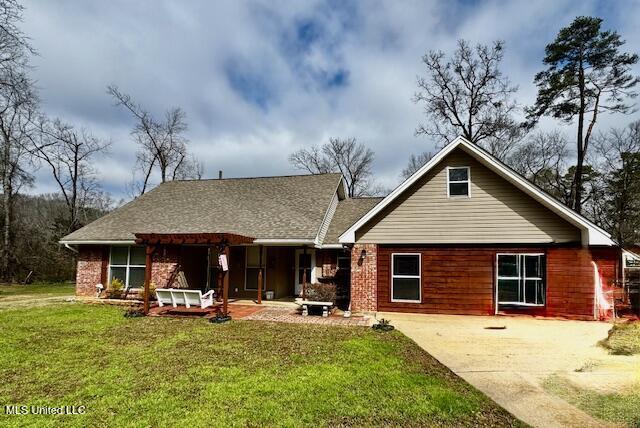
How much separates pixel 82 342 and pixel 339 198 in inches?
553

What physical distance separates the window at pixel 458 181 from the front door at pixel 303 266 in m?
5.93

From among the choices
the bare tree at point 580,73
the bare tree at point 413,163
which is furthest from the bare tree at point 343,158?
the bare tree at point 580,73

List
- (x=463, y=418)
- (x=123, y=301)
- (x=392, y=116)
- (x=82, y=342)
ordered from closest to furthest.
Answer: (x=463, y=418), (x=82, y=342), (x=123, y=301), (x=392, y=116)

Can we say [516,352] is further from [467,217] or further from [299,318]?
[299,318]

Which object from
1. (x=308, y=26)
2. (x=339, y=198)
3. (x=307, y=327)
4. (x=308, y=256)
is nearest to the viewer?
(x=307, y=327)

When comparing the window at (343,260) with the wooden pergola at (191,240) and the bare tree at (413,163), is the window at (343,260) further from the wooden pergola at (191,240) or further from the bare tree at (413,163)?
the bare tree at (413,163)

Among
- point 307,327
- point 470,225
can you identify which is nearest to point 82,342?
point 307,327

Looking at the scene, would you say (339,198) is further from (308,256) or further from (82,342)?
(82,342)

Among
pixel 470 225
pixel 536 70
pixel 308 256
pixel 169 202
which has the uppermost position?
pixel 536 70

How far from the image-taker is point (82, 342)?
7.93m

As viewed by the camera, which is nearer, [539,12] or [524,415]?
[524,415]

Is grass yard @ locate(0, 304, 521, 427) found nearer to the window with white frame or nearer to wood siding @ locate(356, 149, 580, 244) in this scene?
wood siding @ locate(356, 149, 580, 244)

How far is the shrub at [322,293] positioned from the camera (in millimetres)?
11805

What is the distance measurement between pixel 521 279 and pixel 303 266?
820cm
